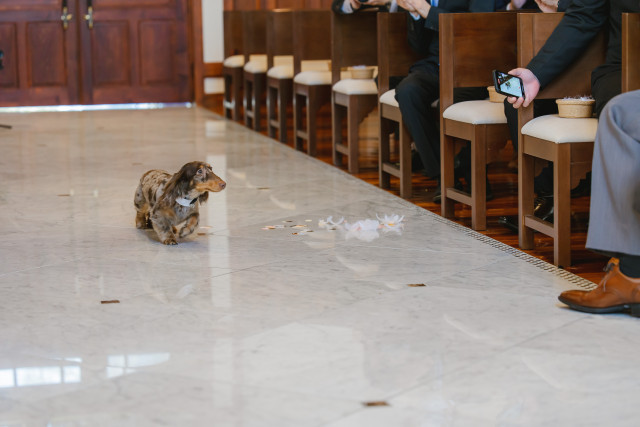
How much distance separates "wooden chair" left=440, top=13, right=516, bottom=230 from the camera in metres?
3.72

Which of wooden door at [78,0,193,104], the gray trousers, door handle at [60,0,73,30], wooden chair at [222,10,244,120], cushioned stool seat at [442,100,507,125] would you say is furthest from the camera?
wooden door at [78,0,193,104]

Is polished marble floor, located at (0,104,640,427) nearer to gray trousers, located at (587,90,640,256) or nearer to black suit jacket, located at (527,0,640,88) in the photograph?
gray trousers, located at (587,90,640,256)

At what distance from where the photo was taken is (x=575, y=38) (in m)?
3.33

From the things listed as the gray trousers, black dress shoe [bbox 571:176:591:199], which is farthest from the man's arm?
black dress shoe [bbox 571:176:591:199]

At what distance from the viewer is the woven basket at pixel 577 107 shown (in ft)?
10.4

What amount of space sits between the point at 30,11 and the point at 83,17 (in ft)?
1.59

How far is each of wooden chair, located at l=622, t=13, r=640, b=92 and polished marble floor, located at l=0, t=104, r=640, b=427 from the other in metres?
0.64

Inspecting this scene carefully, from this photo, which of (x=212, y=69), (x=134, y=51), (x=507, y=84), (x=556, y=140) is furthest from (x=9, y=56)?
(x=556, y=140)

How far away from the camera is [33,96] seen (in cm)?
903

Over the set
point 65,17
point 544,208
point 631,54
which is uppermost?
point 65,17

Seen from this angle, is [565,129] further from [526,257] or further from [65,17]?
[65,17]

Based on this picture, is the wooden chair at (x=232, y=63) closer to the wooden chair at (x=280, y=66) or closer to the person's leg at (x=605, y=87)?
the wooden chair at (x=280, y=66)

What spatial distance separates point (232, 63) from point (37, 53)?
7.52ft

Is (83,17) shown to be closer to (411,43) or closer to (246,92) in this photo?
(246,92)
